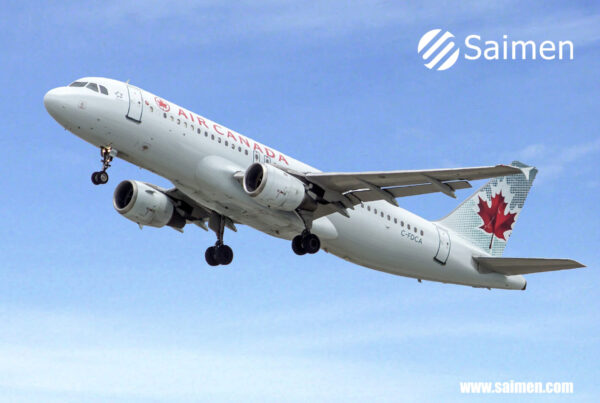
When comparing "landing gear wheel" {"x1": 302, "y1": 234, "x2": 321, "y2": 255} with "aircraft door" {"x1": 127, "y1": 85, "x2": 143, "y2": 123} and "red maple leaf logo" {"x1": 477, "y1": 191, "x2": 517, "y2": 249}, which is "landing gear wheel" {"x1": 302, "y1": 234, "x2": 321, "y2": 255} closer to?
"aircraft door" {"x1": 127, "y1": 85, "x2": 143, "y2": 123}

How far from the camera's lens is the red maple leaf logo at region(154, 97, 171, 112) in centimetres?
3155

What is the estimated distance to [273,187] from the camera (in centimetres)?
3164

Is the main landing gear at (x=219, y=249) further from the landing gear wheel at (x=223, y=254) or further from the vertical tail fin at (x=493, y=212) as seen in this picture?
the vertical tail fin at (x=493, y=212)

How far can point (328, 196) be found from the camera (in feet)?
111

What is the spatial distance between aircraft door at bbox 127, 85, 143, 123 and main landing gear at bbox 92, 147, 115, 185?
4.21 ft

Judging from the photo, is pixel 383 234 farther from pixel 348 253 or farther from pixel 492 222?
pixel 492 222

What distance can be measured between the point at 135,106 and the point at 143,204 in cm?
581

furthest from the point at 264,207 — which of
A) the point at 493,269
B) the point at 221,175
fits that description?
the point at 493,269

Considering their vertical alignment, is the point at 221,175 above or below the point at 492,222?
below

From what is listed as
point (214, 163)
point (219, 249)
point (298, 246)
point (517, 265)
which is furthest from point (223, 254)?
point (517, 265)

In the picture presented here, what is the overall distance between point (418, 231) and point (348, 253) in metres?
3.54

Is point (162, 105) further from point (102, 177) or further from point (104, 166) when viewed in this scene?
point (102, 177)

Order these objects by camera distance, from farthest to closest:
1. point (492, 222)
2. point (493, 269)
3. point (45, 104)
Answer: point (492, 222) → point (493, 269) → point (45, 104)

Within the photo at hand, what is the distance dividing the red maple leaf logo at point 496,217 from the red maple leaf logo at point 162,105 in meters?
16.3
